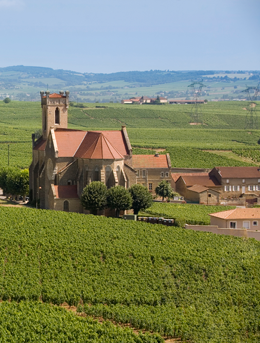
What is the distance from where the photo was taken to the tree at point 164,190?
83125mm

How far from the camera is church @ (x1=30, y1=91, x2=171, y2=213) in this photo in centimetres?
6631

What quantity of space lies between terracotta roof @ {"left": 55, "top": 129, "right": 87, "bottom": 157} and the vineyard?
36.1ft

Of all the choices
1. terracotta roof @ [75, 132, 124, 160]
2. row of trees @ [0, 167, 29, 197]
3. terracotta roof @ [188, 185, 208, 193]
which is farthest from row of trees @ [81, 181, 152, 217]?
terracotta roof @ [188, 185, 208, 193]

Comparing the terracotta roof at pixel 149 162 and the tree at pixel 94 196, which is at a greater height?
the terracotta roof at pixel 149 162

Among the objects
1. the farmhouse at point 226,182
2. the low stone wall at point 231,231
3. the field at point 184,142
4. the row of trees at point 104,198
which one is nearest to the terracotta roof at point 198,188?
the farmhouse at point 226,182

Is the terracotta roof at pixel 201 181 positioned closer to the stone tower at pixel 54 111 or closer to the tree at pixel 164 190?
the tree at pixel 164 190

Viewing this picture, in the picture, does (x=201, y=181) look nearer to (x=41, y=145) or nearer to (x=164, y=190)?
(x=164, y=190)

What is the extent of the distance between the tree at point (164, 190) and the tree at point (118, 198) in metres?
19.0

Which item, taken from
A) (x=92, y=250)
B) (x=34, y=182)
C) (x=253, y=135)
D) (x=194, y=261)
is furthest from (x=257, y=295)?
(x=253, y=135)

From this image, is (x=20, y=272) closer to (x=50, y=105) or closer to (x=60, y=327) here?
(x=60, y=327)

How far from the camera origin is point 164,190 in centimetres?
8306

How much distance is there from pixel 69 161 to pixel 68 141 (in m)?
2.52

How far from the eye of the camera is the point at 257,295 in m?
49.1

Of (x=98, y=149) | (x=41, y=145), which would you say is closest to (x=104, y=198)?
(x=98, y=149)
